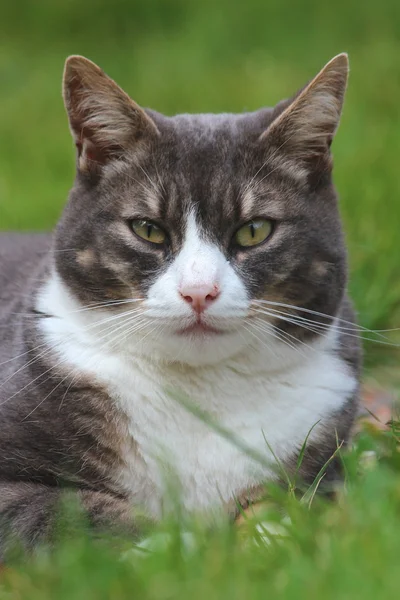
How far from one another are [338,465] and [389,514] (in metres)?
0.69

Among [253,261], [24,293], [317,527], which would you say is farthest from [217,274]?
[24,293]

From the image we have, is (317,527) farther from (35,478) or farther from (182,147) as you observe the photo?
(182,147)

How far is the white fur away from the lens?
2551mm

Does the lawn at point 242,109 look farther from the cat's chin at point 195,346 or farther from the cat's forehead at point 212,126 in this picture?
the cat's forehead at point 212,126

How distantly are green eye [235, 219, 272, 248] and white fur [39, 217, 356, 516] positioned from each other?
23 cm

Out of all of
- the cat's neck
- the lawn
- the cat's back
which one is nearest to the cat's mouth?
the cat's neck

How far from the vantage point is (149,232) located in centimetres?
252

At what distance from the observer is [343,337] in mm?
2871

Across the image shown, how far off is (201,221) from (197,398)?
0.50 meters

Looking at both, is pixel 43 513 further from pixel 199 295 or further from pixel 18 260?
pixel 18 260

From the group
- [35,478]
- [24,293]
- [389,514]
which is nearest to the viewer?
[389,514]

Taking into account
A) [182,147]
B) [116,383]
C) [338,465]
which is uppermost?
[182,147]

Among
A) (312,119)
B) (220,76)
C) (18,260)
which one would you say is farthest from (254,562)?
(220,76)

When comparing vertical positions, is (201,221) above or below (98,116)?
below
